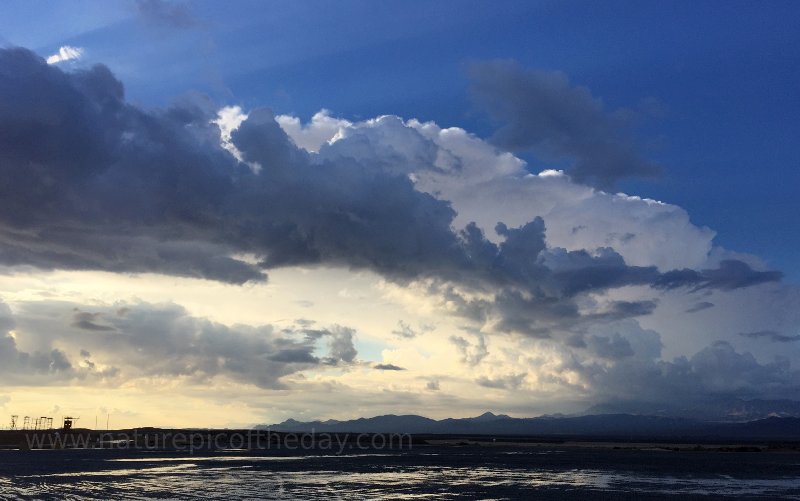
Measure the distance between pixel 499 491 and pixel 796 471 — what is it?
66.9 meters

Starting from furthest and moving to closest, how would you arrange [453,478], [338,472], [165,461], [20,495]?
[165,461]
[338,472]
[453,478]
[20,495]

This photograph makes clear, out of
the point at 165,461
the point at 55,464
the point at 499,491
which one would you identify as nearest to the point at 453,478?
the point at 499,491

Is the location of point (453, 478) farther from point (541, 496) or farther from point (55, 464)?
point (55, 464)

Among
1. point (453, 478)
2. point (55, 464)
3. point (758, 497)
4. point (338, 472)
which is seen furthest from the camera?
point (55, 464)

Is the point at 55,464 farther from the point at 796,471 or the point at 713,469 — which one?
the point at 796,471

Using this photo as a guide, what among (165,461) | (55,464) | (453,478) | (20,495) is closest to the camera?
(20,495)

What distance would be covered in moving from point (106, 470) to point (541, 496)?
61.8 metres

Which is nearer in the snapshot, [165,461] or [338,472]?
[338,472]

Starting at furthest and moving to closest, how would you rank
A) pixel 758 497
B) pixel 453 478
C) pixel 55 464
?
1. pixel 55 464
2. pixel 453 478
3. pixel 758 497

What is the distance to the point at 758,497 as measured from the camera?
71.9m

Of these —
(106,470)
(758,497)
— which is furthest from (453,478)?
(106,470)

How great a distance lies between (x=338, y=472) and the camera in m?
95.9

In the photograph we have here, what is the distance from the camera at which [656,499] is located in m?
68.5

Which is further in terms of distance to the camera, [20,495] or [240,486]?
[240,486]
